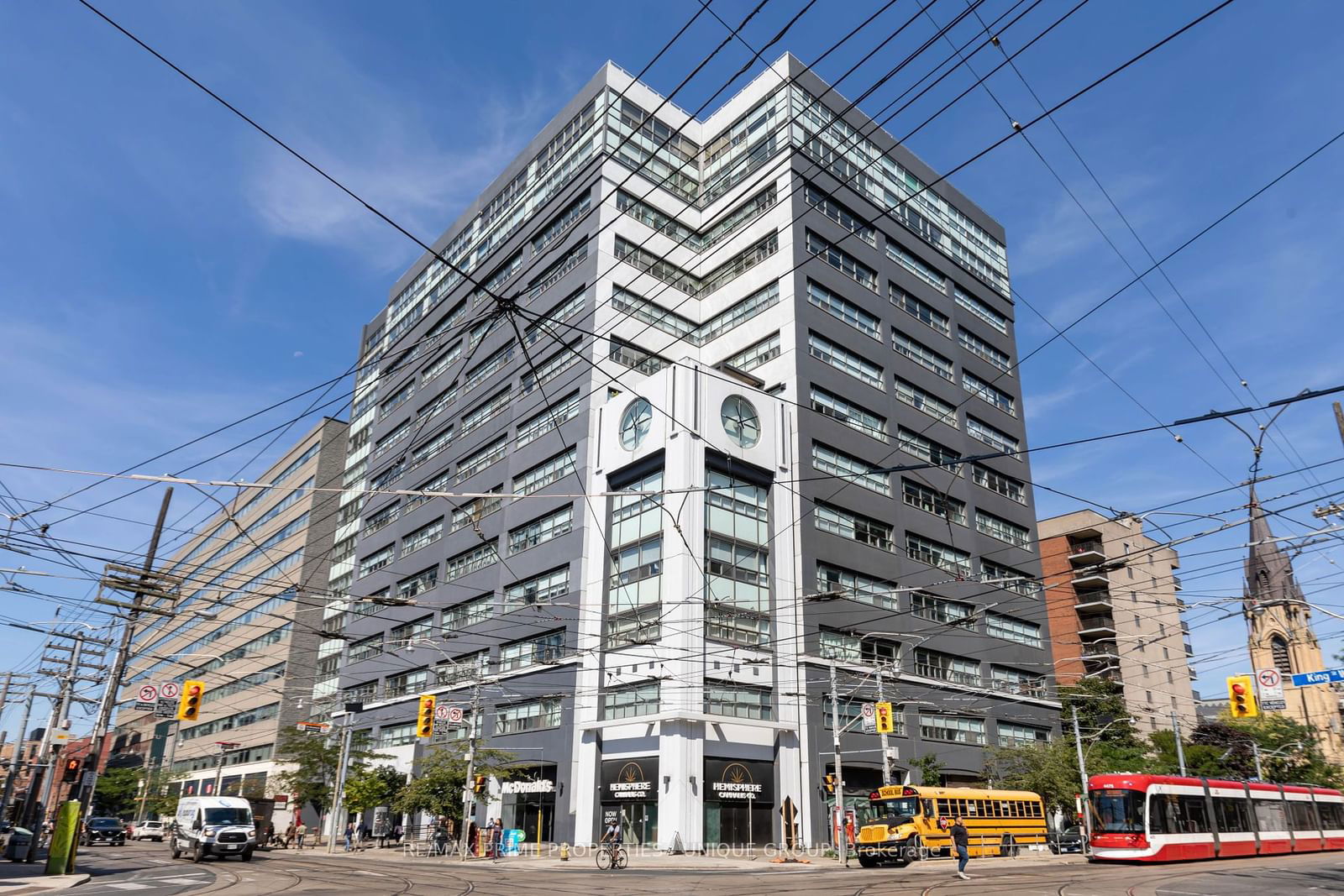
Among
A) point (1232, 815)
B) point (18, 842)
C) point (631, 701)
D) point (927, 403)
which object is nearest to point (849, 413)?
point (927, 403)

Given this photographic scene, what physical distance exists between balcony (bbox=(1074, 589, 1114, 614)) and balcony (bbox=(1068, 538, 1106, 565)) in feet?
10.00

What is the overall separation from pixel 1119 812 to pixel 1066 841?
13389mm

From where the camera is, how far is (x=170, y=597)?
26.3 m

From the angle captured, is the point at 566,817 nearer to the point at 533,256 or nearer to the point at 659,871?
the point at 659,871

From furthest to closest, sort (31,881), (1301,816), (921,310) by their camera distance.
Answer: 1. (921,310)
2. (1301,816)
3. (31,881)

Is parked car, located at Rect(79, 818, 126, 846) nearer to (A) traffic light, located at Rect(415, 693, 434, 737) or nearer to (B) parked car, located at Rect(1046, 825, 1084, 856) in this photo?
(A) traffic light, located at Rect(415, 693, 434, 737)

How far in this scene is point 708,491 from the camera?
143ft

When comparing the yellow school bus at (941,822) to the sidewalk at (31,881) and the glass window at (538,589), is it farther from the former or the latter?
the sidewalk at (31,881)

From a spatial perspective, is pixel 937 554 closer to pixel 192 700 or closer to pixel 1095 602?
pixel 1095 602

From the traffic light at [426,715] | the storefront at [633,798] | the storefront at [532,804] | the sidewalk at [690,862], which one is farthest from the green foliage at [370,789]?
the storefront at [633,798]

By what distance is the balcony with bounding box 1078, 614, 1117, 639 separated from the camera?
258 feet

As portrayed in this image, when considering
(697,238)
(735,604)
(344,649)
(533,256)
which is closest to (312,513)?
(344,649)

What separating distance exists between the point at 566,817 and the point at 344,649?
3731cm

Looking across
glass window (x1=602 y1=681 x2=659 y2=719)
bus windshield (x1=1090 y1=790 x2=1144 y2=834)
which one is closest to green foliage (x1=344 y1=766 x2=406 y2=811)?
glass window (x1=602 y1=681 x2=659 y2=719)
